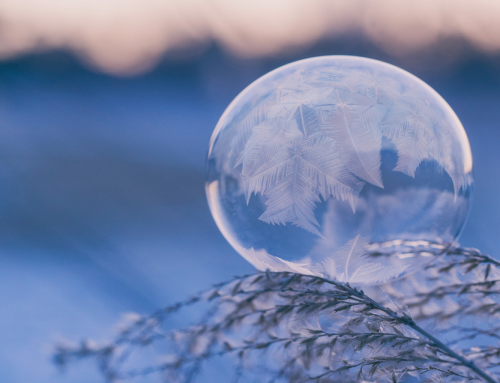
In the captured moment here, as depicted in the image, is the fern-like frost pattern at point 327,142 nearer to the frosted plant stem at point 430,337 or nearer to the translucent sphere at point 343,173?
the translucent sphere at point 343,173

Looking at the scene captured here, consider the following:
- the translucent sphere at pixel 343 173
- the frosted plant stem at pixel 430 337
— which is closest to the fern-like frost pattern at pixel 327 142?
the translucent sphere at pixel 343 173

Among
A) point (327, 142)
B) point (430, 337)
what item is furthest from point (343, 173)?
point (430, 337)

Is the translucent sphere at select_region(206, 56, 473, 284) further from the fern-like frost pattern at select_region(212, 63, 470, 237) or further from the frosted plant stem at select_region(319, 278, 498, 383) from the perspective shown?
the frosted plant stem at select_region(319, 278, 498, 383)

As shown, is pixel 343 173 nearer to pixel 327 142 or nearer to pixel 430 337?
pixel 327 142

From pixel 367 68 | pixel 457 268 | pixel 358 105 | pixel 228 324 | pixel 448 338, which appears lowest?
pixel 228 324

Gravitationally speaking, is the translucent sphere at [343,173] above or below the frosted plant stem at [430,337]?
above

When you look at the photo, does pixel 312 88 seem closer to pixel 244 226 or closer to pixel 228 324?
pixel 244 226

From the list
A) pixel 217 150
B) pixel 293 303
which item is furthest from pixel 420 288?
pixel 217 150

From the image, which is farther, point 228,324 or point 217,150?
point 217,150
